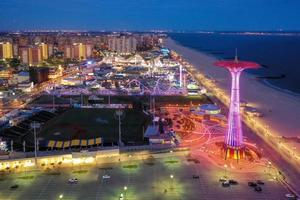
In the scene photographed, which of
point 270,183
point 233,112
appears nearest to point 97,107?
point 233,112

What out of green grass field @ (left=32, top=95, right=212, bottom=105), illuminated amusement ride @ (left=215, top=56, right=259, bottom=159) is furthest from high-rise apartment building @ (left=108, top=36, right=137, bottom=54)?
illuminated amusement ride @ (left=215, top=56, right=259, bottom=159)

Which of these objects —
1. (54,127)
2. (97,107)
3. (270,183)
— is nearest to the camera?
(270,183)

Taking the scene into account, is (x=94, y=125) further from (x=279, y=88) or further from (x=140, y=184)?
(x=279, y=88)

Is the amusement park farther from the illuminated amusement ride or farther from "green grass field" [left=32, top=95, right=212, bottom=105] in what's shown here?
"green grass field" [left=32, top=95, right=212, bottom=105]

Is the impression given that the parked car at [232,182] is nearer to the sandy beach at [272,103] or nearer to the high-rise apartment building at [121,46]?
the sandy beach at [272,103]

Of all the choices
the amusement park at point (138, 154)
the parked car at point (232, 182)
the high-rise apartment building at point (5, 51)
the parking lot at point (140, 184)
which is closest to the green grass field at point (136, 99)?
the amusement park at point (138, 154)

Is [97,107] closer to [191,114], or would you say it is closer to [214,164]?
[191,114]
